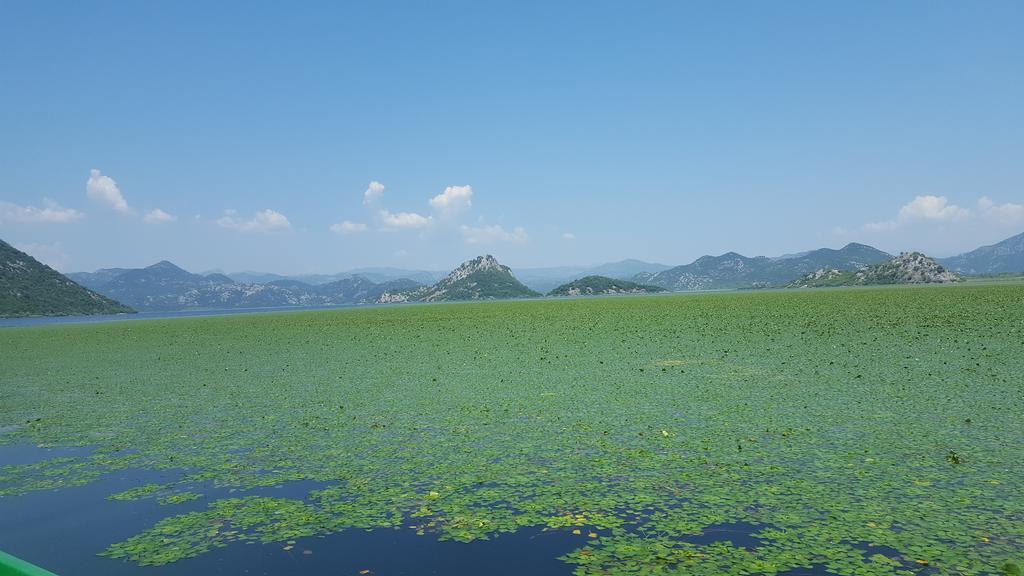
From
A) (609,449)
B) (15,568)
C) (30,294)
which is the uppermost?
(30,294)

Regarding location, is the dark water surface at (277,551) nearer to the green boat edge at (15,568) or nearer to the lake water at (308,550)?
the lake water at (308,550)

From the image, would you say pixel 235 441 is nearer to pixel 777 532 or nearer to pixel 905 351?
pixel 777 532

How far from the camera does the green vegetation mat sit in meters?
7.11

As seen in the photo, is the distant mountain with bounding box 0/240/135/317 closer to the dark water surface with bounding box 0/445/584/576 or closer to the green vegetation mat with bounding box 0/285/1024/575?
the green vegetation mat with bounding box 0/285/1024/575

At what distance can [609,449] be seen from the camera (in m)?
11.1

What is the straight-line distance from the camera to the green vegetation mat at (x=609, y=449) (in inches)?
280

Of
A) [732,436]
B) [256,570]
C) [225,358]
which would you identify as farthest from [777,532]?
[225,358]

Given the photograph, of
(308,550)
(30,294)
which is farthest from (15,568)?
(30,294)

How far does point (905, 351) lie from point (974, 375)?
613 centimetres

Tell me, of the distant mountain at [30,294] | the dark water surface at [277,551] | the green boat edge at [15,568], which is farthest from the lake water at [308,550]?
Result: the distant mountain at [30,294]

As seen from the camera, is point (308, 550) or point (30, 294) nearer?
point (308, 550)

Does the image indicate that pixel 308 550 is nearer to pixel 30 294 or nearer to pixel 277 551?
pixel 277 551

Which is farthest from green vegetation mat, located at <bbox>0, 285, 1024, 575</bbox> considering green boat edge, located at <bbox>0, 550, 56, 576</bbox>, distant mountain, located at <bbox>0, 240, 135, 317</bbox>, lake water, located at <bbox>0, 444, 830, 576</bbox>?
distant mountain, located at <bbox>0, 240, 135, 317</bbox>

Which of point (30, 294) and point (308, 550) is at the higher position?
point (30, 294)
